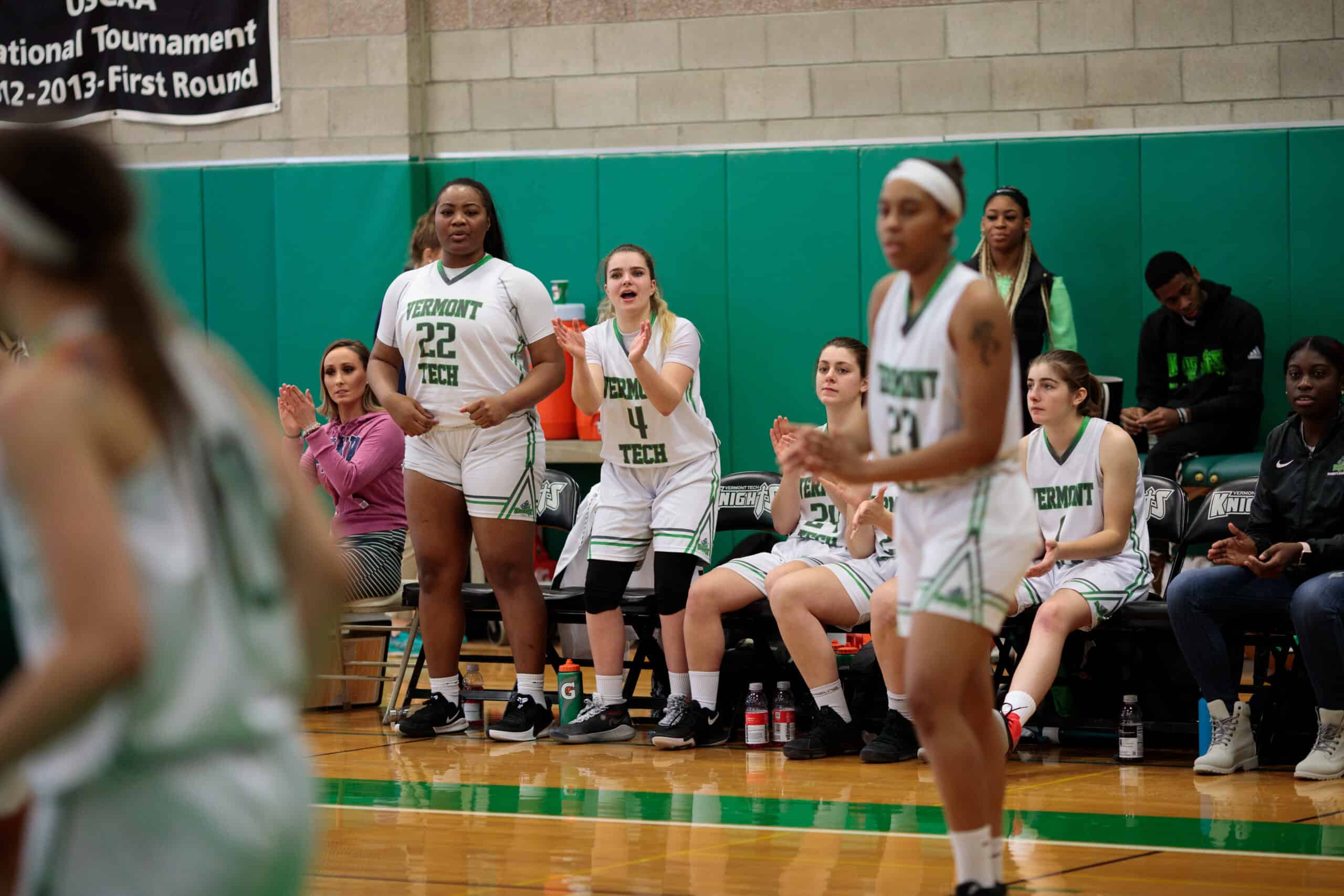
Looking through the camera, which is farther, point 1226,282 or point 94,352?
point 1226,282

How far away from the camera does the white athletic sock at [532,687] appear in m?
6.62

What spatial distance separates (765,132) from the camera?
31.5ft

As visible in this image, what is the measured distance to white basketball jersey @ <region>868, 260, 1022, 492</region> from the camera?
3.44m

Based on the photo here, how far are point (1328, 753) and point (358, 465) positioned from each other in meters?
4.11

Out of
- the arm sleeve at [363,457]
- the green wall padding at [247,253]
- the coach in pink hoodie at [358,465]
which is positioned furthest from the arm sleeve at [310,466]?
the green wall padding at [247,253]

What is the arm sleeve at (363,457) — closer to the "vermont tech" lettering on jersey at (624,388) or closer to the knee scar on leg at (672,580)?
the "vermont tech" lettering on jersey at (624,388)

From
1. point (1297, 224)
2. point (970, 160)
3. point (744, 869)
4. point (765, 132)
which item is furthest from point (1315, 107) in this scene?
point (744, 869)

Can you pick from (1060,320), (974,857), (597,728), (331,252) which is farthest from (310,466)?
(974,857)

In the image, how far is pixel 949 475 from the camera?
3.40m

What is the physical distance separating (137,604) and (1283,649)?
A: 5.27 meters

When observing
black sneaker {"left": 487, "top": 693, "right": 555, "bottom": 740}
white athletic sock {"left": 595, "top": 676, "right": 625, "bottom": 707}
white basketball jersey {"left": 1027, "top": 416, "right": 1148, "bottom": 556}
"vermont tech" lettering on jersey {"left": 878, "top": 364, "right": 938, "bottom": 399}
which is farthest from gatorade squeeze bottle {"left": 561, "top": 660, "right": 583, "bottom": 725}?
"vermont tech" lettering on jersey {"left": 878, "top": 364, "right": 938, "bottom": 399}

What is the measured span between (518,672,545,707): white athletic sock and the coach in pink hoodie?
2.84 feet

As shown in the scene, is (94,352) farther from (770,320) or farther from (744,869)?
(770,320)

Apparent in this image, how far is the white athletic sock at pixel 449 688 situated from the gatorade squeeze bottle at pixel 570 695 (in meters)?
0.44
